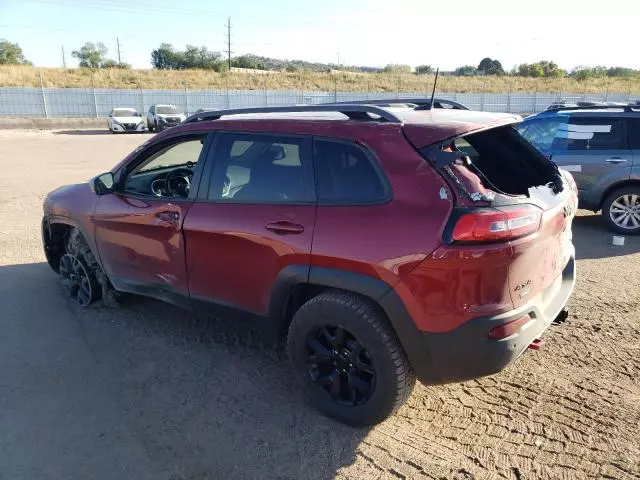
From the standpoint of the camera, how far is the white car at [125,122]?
91.9 ft

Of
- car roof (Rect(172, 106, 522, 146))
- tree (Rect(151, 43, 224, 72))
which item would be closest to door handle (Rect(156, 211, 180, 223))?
car roof (Rect(172, 106, 522, 146))

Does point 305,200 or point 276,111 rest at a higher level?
point 276,111

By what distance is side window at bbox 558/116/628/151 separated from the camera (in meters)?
7.02

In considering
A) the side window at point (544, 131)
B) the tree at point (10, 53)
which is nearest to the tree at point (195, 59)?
the tree at point (10, 53)

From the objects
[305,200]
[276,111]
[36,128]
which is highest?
[276,111]

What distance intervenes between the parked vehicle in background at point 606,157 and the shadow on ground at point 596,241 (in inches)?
9.7

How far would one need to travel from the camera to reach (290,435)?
116 inches

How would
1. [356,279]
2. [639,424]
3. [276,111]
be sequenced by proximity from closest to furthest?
[356,279] < [639,424] < [276,111]

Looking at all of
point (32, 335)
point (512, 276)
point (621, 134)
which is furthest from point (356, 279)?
point (621, 134)

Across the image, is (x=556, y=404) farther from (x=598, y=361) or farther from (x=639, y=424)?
(x=598, y=361)

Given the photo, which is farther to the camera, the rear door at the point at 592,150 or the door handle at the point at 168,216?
the rear door at the point at 592,150

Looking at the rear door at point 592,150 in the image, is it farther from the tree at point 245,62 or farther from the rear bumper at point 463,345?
the tree at point 245,62

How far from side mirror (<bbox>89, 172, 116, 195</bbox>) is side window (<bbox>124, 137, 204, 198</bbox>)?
0.42 ft

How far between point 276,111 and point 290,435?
2.10 metres
